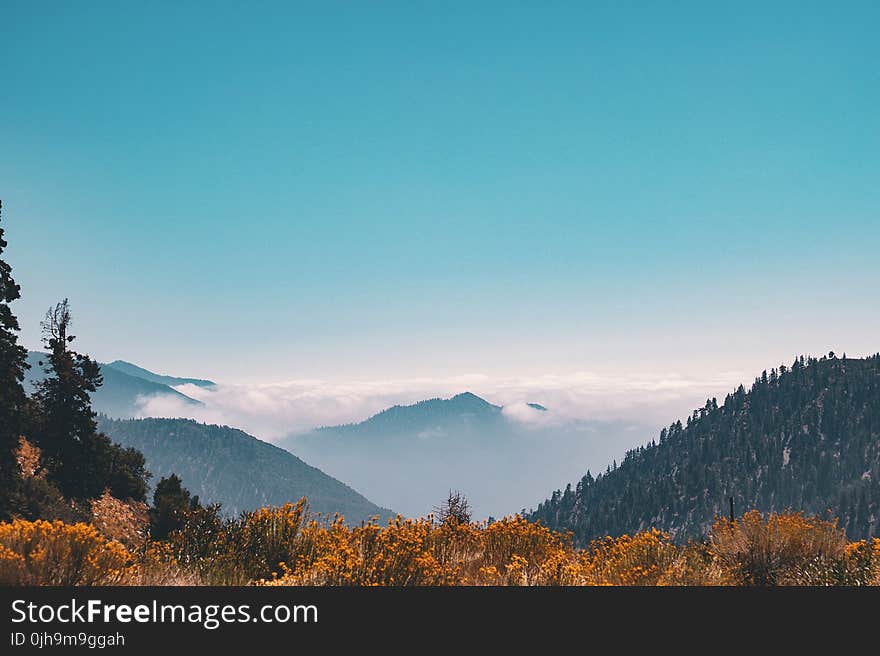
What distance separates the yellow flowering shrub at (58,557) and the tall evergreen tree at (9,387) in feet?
97.0

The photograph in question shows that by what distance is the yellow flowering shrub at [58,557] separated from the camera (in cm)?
911

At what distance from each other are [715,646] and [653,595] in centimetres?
73

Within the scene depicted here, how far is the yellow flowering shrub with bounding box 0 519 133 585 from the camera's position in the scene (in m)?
9.11

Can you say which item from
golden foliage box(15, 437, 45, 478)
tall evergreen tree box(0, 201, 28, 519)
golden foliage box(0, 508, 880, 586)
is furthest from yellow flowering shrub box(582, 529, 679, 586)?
golden foliage box(15, 437, 45, 478)

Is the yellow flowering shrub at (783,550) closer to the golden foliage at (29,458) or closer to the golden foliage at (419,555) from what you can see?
the golden foliage at (419,555)

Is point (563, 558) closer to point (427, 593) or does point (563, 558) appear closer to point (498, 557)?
point (498, 557)

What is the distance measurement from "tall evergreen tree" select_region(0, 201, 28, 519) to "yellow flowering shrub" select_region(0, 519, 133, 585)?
29.6 metres

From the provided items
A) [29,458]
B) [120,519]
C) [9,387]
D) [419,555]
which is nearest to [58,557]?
[419,555]

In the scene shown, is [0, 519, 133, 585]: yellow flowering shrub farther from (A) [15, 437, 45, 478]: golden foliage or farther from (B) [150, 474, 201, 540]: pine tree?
(A) [15, 437, 45, 478]: golden foliage

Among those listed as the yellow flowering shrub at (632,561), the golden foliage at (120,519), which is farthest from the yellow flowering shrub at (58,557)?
the golden foliage at (120,519)

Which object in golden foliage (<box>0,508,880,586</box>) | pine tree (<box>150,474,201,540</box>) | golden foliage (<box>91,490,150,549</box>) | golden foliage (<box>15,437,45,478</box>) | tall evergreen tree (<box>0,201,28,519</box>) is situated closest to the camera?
golden foliage (<box>0,508,880,586</box>)

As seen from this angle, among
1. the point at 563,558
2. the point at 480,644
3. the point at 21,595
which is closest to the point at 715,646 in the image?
the point at 480,644

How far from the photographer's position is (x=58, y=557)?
9.55 m

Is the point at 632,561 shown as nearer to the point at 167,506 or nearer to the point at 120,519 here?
the point at 167,506
